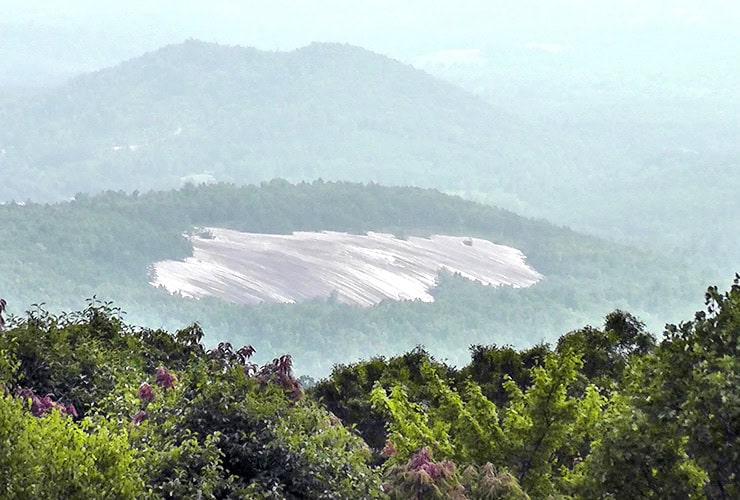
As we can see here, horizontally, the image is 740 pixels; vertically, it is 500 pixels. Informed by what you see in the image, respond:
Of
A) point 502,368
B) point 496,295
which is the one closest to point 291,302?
point 496,295

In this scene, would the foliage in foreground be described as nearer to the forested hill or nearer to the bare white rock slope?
the forested hill

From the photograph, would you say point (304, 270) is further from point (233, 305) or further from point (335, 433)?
point (335, 433)

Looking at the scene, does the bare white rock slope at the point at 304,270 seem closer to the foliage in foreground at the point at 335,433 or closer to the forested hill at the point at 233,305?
the forested hill at the point at 233,305

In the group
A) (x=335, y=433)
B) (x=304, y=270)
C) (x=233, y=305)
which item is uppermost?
(x=335, y=433)

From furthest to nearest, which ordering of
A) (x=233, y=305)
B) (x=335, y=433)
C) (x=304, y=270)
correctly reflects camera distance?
(x=304, y=270) → (x=233, y=305) → (x=335, y=433)

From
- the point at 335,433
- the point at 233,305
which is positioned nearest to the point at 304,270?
the point at 233,305

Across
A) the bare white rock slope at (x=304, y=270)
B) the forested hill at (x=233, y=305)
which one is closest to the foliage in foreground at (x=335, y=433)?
the forested hill at (x=233, y=305)

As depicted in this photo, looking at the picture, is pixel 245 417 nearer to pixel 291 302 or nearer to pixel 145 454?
pixel 145 454
